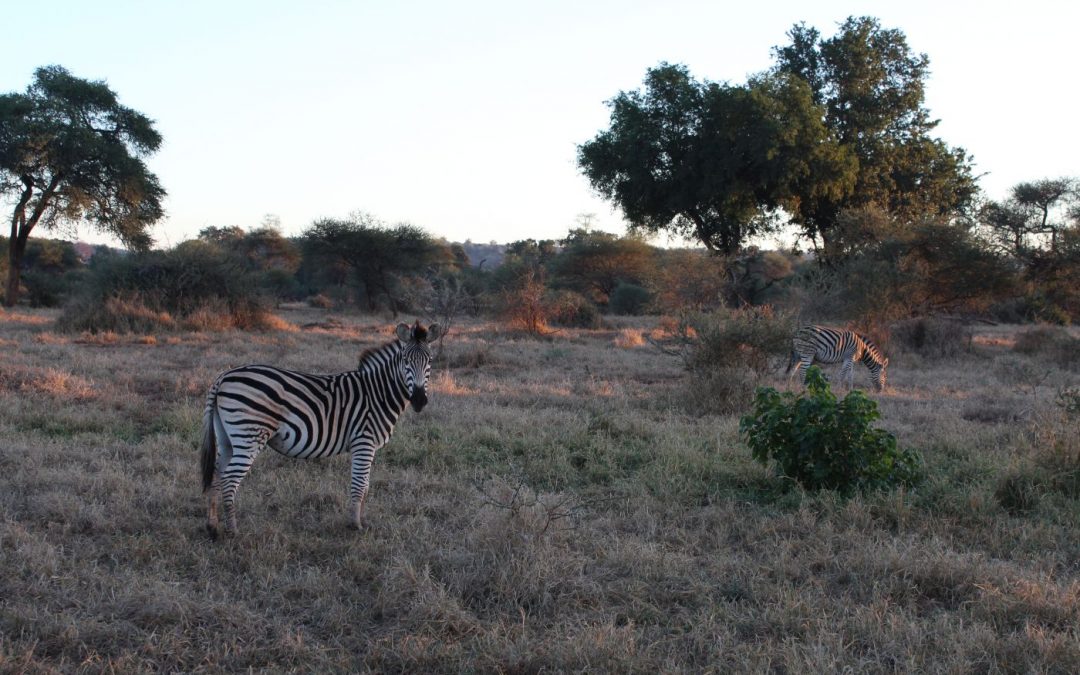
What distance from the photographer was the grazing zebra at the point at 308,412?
16.9 feet

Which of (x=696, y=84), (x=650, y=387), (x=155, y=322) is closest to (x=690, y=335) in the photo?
(x=650, y=387)

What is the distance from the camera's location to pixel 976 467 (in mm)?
6859

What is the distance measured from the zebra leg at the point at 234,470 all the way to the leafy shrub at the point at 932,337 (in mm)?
16824

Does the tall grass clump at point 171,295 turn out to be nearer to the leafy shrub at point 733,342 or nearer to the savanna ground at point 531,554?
the savanna ground at point 531,554

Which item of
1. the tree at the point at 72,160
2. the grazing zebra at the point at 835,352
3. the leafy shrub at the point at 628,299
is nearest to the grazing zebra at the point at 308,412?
the grazing zebra at the point at 835,352

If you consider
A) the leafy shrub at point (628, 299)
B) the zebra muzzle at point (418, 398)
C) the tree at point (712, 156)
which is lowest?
the zebra muzzle at point (418, 398)

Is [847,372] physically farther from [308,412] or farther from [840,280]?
[308,412]

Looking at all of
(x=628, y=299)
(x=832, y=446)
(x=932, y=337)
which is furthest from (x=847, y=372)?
(x=628, y=299)

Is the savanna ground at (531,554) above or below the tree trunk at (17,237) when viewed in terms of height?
below

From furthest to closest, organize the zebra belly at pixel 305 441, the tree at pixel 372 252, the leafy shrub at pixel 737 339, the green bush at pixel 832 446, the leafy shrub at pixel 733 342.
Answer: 1. the tree at pixel 372 252
2. the leafy shrub at pixel 737 339
3. the leafy shrub at pixel 733 342
4. the green bush at pixel 832 446
5. the zebra belly at pixel 305 441

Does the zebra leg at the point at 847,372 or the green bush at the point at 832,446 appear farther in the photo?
the zebra leg at the point at 847,372

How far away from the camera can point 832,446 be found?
6.29m

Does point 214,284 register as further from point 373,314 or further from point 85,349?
point 373,314

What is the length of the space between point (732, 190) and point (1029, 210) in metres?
8.78
